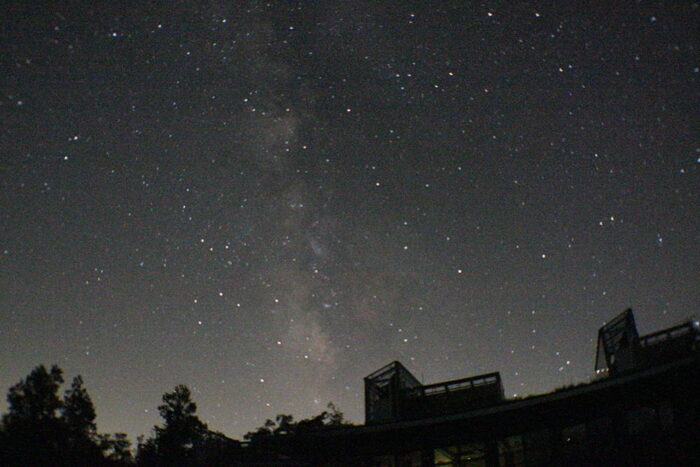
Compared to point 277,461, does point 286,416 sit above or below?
above

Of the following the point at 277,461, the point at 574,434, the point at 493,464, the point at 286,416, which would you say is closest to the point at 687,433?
the point at 574,434

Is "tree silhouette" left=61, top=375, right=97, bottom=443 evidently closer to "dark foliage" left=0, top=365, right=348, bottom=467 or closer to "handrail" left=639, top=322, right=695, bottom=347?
"dark foliage" left=0, top=365, right=348, bottom=467

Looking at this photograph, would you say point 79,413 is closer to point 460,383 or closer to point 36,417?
point 36,417

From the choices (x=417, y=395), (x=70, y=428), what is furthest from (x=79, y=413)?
(x=417, y=395)

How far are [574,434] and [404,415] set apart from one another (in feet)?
20.5

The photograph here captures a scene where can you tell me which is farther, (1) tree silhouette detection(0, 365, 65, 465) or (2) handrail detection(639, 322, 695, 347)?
(1) tree silhouette detection(0, 365, 65, 465)

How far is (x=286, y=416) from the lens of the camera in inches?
2458

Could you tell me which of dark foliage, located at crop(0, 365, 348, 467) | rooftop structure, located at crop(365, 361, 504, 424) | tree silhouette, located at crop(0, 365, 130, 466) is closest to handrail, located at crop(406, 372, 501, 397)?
rooftop structure, located at crop(365, 361, 504, 424)

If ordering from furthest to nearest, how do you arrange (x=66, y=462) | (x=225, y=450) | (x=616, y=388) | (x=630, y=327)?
(x=66, y=462) → (x=225, y=450) → (x=630, y=327) → (x=616, y=388)

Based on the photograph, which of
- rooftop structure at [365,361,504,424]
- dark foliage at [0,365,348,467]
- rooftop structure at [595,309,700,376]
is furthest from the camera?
dark foliage at [0,365,348,467]

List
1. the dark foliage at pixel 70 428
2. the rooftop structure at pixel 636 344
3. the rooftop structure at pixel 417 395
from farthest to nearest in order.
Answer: the dark foliage at pixel 70 428, the rooftop structure at pixel 417 395, the rooftop structure at pixel 636 344

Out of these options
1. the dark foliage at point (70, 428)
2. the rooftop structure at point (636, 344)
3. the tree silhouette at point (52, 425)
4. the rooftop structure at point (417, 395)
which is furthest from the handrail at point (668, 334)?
the tree silhouette at point (52, 425)

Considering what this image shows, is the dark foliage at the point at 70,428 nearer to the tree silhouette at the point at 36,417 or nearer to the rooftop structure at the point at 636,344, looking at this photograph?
the tree silhouette at the point at 36,417

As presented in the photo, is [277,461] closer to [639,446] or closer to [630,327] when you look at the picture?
[639,446]
